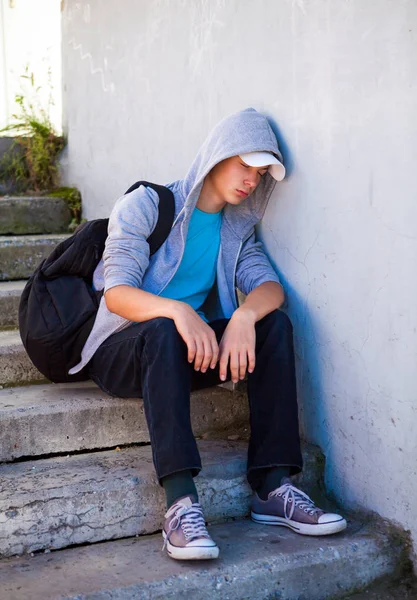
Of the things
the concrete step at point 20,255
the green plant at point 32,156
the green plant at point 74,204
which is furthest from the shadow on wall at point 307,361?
the green plant at point 32,156

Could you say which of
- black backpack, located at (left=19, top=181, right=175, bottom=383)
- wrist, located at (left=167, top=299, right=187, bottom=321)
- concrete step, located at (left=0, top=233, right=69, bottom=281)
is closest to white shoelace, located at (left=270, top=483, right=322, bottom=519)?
wrist, located at (left=167, top=299, right=187, bottom=321)

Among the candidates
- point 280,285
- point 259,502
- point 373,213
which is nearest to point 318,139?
point 373,213

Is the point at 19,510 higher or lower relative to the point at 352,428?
lower

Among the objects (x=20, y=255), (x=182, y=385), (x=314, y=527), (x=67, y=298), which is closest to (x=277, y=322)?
(x=182, y=385)

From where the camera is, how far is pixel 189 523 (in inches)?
91.3

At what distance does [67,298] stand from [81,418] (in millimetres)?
465

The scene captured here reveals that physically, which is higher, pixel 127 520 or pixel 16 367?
pixel 16 367

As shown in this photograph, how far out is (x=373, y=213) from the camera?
7.91ft

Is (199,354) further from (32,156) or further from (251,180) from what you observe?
(32,156)

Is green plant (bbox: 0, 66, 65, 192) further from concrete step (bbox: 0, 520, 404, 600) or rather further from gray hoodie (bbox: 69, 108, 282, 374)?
concrete step (bbox: 0, 520, 404, 600)

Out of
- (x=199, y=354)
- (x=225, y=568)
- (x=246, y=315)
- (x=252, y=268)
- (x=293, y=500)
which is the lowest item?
(x=225, y=568)

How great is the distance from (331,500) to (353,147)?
131 cm

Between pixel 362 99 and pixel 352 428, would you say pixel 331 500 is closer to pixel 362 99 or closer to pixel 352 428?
pixel 352 428

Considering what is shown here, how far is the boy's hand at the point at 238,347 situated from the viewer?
103 inches
